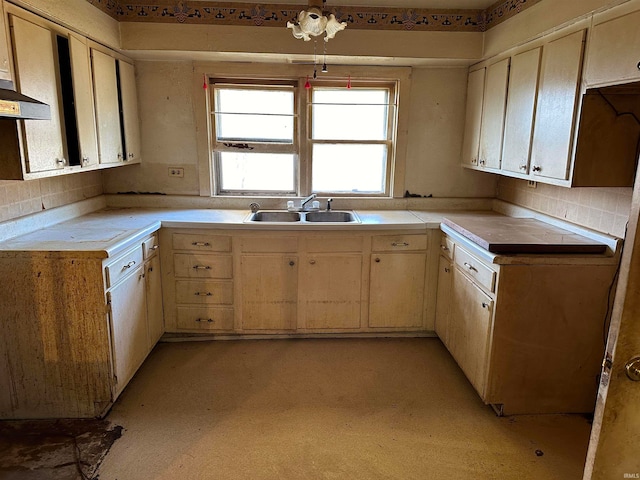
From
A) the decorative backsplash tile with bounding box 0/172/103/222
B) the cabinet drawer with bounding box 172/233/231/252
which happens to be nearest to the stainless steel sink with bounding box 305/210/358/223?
the cabinet drawer with bounding box 172/233/231/252

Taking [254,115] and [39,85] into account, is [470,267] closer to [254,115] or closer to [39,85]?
[254,115]

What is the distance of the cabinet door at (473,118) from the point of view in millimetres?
3213

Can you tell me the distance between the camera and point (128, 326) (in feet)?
8.19

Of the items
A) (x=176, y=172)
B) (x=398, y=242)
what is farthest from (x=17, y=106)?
(x=398, y=242)

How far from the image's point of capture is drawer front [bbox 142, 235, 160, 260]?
2.74 meters

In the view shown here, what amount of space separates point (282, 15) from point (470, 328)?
245 centimetres

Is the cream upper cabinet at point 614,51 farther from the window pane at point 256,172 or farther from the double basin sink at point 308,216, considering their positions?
the window pane at point 256,172

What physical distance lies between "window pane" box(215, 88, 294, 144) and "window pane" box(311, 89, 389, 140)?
0.23 m

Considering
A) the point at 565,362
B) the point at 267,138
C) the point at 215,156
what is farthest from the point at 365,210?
the point at 565,362

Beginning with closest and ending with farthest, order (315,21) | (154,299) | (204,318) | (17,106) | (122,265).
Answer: (17,106) < (315,21) < (122,265) < (154,299) < (204,318)

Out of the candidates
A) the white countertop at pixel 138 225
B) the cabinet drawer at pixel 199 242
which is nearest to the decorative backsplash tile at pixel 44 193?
the white countertop at pixel 138 225

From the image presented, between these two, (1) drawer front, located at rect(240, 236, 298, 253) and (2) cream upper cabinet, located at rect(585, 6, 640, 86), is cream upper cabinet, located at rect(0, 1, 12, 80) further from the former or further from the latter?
(2) cream upper cabinet, located at rect(585, 6, 640, 86)

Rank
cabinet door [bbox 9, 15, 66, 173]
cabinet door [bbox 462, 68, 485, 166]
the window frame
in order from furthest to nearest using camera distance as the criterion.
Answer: the window frame → cabinet door [bbox 462, 68, 485, 166] → cabinet door [bbox 9, 15, 66, 173]

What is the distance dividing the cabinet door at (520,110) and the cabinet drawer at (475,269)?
2.01 feet
